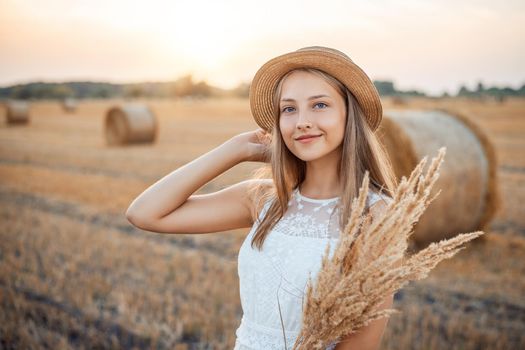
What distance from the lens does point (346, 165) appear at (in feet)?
6.31

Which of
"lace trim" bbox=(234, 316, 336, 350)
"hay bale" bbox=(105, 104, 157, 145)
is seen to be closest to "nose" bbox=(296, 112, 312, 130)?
"lace trim" bbox=(234, 316, 336, 350)

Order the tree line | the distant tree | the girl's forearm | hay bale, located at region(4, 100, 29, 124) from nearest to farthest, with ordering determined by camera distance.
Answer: the girl's forearm
hay bale, located at region(4, 100, 29, 124)
the distant tree
the tree line

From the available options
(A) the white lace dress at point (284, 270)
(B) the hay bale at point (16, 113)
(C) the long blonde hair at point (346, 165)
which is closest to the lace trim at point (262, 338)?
(A) the white lace dress at point (284, 270)

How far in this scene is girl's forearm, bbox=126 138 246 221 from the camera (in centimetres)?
220

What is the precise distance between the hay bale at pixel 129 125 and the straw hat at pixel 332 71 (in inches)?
622

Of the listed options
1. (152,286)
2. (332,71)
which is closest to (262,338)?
(332,71)

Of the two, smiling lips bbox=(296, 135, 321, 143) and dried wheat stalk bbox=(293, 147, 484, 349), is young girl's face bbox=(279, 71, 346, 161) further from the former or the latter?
dried wheat stalk bbox=(293, 147, 484, 349)

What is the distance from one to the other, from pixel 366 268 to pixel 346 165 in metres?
0.78

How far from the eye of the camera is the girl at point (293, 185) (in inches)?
72.4

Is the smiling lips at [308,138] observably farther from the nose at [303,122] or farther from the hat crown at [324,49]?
the hat crown at [324,49]

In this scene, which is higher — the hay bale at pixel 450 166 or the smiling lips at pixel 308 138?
the smiling lips at pixel 308 138

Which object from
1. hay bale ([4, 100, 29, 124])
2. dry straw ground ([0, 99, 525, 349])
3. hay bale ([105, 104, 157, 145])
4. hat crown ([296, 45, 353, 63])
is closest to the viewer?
hat crown ([296, 45, 353, 63])

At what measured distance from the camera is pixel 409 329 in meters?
3.88

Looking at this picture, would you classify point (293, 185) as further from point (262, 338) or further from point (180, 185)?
point (262, 338)
